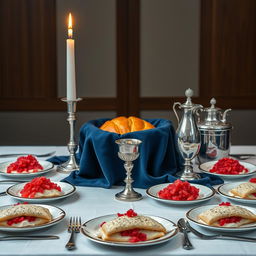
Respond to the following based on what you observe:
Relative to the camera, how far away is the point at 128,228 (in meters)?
1.11

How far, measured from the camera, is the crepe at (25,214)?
1178mm

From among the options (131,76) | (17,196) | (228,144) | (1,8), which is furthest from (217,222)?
(1,8)

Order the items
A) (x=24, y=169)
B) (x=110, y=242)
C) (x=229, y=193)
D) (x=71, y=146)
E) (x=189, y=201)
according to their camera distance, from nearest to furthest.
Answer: (x=110, y=242), (x=189, y=201), (x=229, y=193), (x=24, y=169), (x=71, y=146)

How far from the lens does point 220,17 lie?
12.6 feet

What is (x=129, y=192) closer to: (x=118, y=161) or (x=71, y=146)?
(x=118, y=161)

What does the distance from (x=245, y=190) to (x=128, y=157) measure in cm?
34

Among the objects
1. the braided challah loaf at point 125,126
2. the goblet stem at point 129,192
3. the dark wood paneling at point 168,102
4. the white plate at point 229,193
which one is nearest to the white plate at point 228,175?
the white plate at point 229,193

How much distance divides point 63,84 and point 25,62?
13.0 inches

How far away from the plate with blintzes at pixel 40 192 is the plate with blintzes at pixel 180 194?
0.82ft

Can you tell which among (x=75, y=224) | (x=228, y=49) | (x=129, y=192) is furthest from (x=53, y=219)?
(x=228, y=49)

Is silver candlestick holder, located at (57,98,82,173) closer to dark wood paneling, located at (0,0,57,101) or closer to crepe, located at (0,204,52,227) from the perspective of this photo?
crepe, located at (0,204,52,227)

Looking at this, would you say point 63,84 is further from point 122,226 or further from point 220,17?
point 122,226

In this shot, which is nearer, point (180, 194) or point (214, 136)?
point (180, 194)

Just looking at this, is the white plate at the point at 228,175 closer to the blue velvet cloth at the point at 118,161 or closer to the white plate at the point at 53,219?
the blue velvet cloth at the point at 118,161
